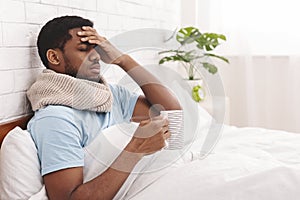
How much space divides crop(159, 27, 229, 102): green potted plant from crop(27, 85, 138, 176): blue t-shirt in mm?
1292

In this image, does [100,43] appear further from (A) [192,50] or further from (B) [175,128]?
(A) [192,50]

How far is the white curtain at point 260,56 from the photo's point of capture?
2.84 meters

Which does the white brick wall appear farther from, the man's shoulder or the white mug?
the white mug

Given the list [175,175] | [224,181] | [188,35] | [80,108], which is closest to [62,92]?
[80,108]

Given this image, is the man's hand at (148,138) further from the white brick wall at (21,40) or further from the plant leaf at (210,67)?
the plant leaf at (210,67)

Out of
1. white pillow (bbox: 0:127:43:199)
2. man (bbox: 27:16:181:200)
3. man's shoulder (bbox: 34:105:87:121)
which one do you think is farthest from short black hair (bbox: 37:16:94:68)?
white pillow (bbox: 0:127:43:199)

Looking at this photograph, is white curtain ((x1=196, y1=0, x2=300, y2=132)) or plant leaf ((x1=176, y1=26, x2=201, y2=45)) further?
Answer: white curtain ((x1=196, y1=0, x2=300, y2=132))

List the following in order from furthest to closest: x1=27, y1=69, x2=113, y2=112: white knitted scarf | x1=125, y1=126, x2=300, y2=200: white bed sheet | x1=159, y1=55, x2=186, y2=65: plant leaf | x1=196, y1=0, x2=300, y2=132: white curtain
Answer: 1. x1=196, y1=0, x2=300, y2=132: white curtain
2. x1=159, y1=55, x2=186, y2=65: plant leaf
3. x1=27, y1=69, x2=113, y2=112: white knitted scarf
4. x1=125, y1=126, x2=300, y2=200: white bed sheet

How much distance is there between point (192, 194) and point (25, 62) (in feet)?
2.34

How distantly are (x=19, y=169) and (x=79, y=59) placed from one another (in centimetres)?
43

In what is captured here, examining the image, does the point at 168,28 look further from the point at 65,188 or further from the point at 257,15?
the point at 65,188

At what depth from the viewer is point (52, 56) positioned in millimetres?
1416

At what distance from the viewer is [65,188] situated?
1126 mm

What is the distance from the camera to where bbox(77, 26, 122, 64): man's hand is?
143cm
